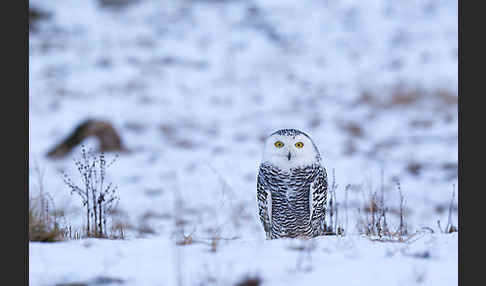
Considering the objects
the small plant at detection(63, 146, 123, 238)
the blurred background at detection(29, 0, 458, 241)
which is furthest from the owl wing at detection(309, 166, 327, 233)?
the small plant at detection(63, 146, 123, 238)

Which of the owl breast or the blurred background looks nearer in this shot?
the owl breast

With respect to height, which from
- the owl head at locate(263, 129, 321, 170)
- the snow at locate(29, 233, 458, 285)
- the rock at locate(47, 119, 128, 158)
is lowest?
the snow at locate(29, 233, 458, 285)

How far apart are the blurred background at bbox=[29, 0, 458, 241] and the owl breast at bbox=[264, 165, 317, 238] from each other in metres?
0.93

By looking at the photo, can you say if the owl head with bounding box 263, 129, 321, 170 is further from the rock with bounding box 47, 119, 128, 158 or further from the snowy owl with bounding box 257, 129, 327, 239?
the rock with bounding box 47, 119, 128, 158

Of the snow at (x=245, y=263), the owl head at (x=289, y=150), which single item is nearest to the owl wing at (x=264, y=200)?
the owl head at (x=289, y=150)

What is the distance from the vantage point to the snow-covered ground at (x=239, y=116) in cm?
261

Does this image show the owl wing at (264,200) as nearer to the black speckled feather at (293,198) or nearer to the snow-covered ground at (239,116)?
the black speckled feather at (293,198)

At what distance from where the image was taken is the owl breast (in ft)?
11.2

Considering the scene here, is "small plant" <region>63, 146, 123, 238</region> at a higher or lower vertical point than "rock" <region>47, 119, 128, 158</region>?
lower

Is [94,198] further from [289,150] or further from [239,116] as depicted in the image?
[239,116]

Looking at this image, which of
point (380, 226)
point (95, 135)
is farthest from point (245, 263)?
point (95, 135)

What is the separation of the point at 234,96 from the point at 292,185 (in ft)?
38.3

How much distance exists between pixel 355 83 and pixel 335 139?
4905 mm

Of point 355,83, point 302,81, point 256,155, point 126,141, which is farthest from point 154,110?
point 355,83
